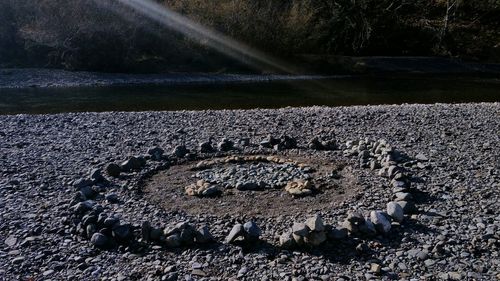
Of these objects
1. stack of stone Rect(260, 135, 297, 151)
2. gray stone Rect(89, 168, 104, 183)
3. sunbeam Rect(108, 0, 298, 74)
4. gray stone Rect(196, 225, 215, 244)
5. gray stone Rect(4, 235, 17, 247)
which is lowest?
gray stone Rect(4, 235, 17, 247)

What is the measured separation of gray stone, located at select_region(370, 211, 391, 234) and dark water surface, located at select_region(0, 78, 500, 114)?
15.2m

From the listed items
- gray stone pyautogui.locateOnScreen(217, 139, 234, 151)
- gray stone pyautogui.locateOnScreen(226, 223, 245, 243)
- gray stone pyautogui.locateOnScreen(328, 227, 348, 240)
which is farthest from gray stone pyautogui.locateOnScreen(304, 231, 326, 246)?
gray stone pyautogui.locateOnScreen(217, 139, 234, 151)

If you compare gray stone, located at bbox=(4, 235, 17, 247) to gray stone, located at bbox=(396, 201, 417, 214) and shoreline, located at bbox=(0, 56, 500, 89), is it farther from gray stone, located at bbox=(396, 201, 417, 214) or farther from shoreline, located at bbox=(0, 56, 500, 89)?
shoreline, located at bbox=(0, 56, 500, 89)

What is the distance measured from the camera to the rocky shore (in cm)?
645

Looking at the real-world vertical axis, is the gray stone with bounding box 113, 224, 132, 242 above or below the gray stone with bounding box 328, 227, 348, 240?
below

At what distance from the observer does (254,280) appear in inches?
240

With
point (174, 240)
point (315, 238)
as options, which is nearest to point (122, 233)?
point (174, 240)

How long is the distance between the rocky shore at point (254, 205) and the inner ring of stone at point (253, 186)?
3 centimetres

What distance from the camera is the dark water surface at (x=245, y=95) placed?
22484mm

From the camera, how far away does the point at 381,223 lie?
23.2 feet

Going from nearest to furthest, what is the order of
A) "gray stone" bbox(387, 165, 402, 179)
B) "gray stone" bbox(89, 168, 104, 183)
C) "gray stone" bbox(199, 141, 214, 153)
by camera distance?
"gray stone" bbox(387, 165, 402, 179) < "gray stone" bbox(89, 168, 104, 183) < "gray stone" bbox(199, 141, 214, 153)

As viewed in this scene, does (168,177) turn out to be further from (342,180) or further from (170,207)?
(342,180)

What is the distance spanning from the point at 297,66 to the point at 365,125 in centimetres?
2402

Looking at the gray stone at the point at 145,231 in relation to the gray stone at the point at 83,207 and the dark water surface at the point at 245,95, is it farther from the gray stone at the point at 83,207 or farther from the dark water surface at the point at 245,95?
the dark water surface at the point at 245,95
